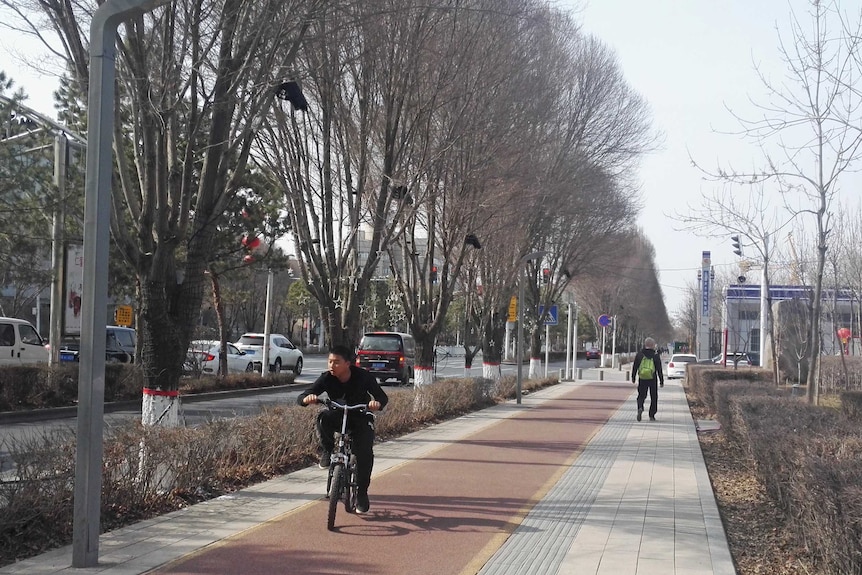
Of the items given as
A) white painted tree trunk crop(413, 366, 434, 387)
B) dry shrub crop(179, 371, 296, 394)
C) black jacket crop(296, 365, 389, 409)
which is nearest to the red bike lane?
black jacket crop(296, 365, 389, 409)

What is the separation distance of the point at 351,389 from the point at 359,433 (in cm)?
38

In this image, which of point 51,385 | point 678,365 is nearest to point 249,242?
point 51,385

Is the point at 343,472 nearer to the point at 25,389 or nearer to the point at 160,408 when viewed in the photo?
the point at 160,408

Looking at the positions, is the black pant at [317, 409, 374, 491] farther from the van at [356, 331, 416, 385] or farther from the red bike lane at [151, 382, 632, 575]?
the van at [356, 331, 416, 385]

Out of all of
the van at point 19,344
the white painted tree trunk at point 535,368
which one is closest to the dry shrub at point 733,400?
the van at point 19,344

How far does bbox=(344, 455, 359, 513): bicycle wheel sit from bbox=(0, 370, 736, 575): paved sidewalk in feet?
2.06

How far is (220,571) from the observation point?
20.2ft

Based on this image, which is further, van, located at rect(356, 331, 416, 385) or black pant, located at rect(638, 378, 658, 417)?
van, located at rect(356, 331, 416, 385)

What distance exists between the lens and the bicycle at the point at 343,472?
24.8ft

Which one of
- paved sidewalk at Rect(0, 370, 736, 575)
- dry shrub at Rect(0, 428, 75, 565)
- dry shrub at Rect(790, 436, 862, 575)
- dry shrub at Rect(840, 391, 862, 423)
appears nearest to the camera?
dry shrub at Rect(790, 436, 862, 575)

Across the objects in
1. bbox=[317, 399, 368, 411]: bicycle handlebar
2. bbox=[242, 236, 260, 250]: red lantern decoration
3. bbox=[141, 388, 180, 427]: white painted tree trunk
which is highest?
bbox=[242, 236, 260, 250]: red lantern decoration

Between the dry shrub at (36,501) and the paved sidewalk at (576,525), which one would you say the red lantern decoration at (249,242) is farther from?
the dry shrub at (36,501)

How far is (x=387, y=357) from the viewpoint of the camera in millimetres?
31438

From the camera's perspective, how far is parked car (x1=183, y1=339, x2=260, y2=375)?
25906 millimetres
